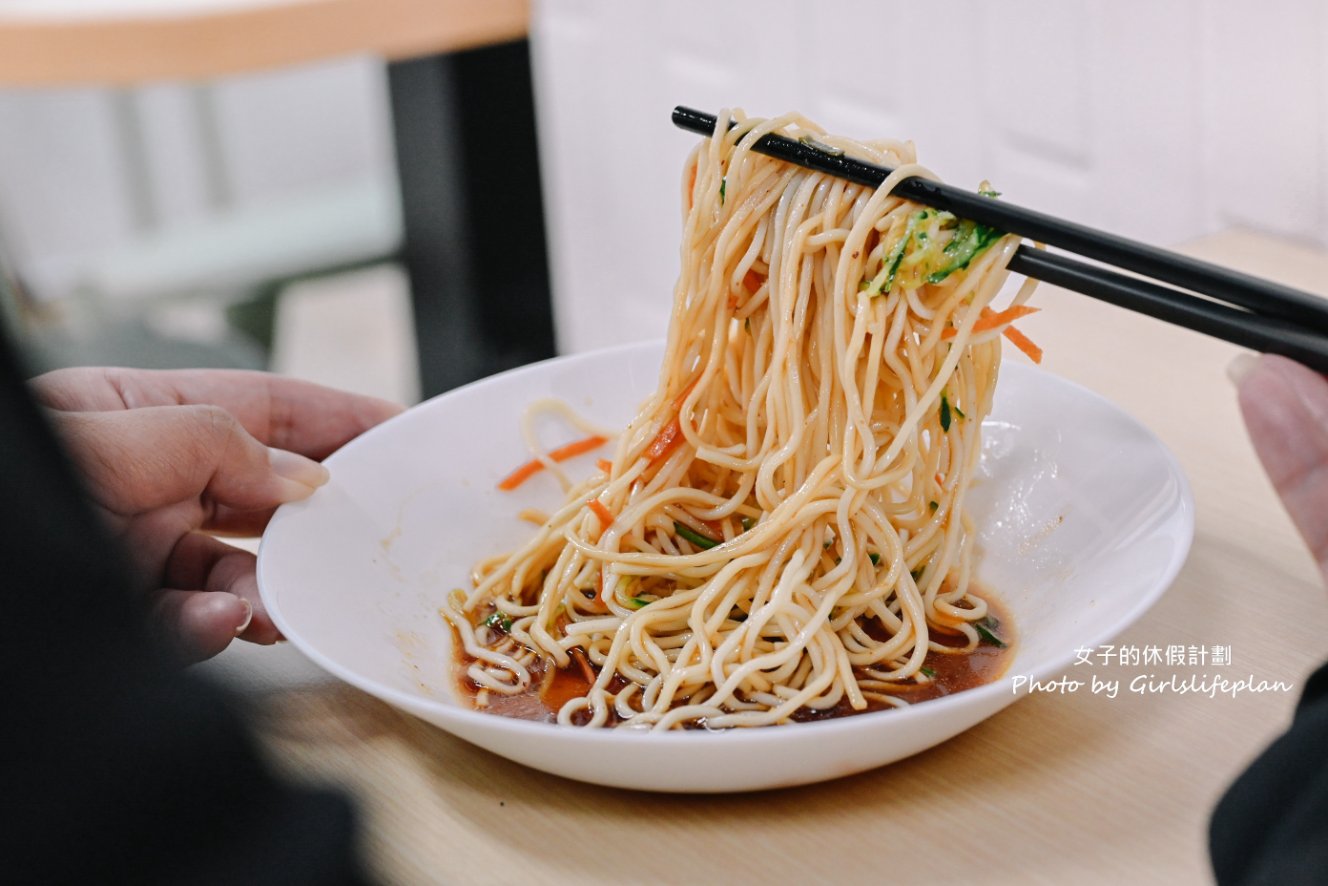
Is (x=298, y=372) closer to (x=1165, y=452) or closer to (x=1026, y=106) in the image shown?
(x=1026, y=106)

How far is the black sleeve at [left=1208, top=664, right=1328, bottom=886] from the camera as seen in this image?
2.47ft

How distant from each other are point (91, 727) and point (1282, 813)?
63 centimetres

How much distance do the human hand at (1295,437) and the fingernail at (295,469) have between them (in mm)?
757

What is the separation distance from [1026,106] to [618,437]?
1.09m

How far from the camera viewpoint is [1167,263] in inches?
39.7

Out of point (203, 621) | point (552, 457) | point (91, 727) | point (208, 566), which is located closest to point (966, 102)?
point (552, 457)

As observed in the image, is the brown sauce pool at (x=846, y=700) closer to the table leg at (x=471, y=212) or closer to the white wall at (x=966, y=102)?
the white wall at (x=966, y=102)

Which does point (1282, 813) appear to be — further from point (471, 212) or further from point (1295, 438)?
point (471, 212)

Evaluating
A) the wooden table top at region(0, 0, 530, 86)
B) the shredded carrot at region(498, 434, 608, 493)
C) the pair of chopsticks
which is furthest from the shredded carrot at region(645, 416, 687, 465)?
the wooden table top at region(0, 0, 530, 86)

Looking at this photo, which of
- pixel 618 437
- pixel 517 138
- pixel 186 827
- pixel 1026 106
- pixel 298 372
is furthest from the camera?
pixel 298 372

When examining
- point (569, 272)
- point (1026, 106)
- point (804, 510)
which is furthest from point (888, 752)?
point (569, 272)

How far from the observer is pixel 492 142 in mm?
3289

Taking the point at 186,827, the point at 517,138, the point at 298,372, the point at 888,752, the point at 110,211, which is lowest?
the point at 298,372

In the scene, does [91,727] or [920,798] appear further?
[920,798]
